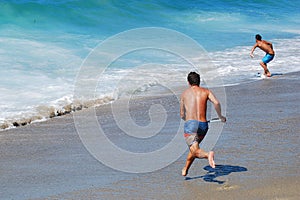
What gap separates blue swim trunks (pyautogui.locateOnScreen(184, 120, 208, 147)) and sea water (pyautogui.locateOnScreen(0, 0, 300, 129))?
369 centimetres

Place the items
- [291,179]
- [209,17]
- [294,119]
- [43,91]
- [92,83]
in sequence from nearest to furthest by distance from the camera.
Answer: [291,179]
[294,119]
[43,91]
[92,83]
[209,17]

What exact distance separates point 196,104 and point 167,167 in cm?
84

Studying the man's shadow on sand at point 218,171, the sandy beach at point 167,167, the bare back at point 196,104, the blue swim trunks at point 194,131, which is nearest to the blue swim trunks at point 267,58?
the sandy beach at point 167,167

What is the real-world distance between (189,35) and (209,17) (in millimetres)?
5134

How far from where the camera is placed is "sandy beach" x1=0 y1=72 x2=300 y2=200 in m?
4.98

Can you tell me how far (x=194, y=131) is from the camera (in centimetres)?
524

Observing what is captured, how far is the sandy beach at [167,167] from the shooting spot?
4.98 meters

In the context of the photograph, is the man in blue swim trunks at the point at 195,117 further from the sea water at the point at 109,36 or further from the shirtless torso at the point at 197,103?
the sea water at the point at 109,36

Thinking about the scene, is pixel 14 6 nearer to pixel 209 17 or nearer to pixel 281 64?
pixel 209 17

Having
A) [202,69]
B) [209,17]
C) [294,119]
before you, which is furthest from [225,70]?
[209,17]

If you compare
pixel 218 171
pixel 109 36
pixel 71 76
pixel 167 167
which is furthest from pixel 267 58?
pixel 109 36

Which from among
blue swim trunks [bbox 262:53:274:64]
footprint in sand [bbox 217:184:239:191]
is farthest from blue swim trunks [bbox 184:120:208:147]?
blue swim trunks [bbox 262:53:274:64]

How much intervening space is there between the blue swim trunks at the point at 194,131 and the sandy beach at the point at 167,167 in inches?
15.0

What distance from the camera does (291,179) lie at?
5012 mm
